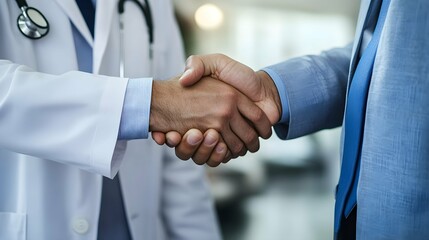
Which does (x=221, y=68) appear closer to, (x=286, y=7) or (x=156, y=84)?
(x=156, y=84)

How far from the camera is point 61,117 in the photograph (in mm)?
758

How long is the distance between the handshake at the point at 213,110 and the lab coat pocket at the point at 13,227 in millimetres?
283

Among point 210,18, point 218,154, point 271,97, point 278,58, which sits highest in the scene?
point 210,18

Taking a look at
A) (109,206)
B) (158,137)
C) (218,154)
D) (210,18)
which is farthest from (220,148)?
(210,18)

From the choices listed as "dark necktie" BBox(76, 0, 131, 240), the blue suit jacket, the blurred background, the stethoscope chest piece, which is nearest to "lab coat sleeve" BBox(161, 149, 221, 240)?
"dark necktie" BBox(76, 0, 131, 240)

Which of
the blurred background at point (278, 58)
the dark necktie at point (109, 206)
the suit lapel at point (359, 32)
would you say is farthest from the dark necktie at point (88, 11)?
the blurred background at point (278, 58)

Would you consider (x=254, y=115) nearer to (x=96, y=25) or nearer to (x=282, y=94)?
(x=282, y=94)

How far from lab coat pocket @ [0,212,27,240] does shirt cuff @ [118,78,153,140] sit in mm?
241

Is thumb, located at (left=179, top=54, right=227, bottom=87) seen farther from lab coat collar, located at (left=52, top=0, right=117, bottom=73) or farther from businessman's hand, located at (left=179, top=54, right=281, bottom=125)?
lab coat collar, located at (left=52, top=0, right=117, bottom=73)

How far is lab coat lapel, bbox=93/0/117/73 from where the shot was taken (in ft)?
2.85

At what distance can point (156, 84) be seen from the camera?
2.72 ft

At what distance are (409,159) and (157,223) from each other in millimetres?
632

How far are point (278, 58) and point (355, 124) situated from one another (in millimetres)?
2417

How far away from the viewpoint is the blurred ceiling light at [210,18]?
295 cm
